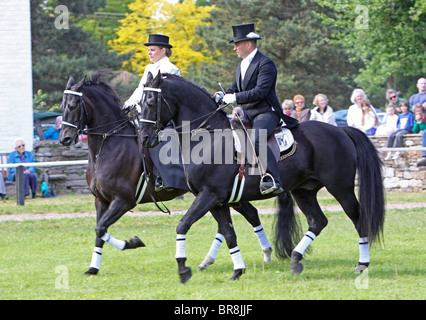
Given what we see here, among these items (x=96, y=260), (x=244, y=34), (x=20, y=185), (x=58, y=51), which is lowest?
(x=20, y=185)

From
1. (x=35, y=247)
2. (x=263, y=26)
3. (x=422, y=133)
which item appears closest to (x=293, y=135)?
(x=35, y=247)

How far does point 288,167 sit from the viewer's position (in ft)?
30.2

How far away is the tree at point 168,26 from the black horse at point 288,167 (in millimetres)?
36769

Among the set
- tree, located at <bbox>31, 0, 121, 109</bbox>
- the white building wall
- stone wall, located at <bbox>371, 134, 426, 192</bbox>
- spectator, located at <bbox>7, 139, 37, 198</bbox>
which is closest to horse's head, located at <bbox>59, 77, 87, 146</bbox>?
spectator, located at <bbox>7, 139, 37, 198</bbox>

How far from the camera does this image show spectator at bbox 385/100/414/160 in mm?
19234

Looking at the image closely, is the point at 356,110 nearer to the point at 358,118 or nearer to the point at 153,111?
the point at 358,118

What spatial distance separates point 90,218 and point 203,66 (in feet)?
93.2

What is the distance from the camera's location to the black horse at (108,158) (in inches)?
382

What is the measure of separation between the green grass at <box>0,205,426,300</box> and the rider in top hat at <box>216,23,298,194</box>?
1340 millimetres

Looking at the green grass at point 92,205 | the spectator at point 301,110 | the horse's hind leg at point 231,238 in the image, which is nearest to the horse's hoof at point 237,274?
the horse's hind leg at point 231,238

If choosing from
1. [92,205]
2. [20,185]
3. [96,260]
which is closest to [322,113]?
[92,205]

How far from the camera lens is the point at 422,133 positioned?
1867cm

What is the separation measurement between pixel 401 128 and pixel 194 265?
11197 mm
